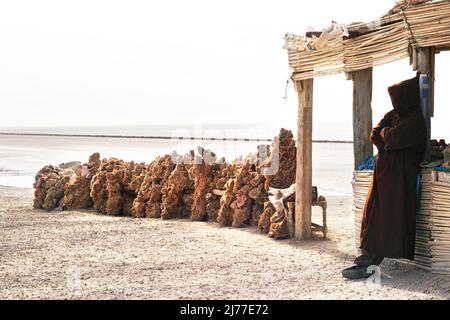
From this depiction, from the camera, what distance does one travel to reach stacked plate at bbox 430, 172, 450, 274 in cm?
666

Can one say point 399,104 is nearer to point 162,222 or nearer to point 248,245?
point 248,245

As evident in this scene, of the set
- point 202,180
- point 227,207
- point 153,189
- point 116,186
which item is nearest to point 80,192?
point 116,186

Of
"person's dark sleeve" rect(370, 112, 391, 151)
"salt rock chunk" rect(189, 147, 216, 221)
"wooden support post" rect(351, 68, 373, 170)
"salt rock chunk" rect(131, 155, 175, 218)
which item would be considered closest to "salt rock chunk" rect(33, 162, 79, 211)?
"salt rock chunk" rect(131, 155, 175, 218)

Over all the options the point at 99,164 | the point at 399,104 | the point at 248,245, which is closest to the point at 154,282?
the point at 248,245

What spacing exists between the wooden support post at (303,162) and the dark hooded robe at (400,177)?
2.43m

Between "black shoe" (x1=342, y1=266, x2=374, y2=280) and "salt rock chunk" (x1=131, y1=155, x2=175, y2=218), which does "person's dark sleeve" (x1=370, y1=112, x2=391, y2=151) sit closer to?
"black shoe" (x1=342, y1=266, x2=374, y2=280)

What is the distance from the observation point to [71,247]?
927 cm

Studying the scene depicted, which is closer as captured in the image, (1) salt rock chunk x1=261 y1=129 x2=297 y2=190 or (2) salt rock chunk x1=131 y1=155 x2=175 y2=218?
(1) salt rock chunk x1=261 y1=129 x2=297 y2=190

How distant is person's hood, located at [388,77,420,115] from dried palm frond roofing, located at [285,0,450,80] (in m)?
0.40

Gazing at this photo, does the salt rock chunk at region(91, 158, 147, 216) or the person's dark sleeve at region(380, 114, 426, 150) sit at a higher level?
the person's dark sleeve at region(380, 114, 426, 150)

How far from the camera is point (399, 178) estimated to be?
6.81 metres

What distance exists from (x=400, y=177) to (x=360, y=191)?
96 cm

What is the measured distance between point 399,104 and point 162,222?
19.0ft

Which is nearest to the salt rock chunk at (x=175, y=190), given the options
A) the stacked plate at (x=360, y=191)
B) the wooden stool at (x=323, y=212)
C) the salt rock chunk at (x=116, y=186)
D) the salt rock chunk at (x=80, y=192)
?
the salt rock chunk at (x=116, y=186)
